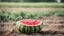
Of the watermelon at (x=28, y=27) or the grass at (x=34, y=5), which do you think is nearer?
the watermelon at (x=28, y=27)

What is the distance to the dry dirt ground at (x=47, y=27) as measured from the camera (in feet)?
4.15

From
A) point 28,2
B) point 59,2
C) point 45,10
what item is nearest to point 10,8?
point 28,2

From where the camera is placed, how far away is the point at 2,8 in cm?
138

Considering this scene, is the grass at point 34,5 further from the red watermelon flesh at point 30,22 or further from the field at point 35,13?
the red watermelon flesh at point 30,22

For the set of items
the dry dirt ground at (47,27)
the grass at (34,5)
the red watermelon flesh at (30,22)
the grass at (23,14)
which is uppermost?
the grass at (34,5)

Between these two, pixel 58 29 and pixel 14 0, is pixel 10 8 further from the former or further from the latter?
pixel 58 29

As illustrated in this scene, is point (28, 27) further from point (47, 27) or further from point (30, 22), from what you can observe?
point (47, 27)

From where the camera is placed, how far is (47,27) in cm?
135

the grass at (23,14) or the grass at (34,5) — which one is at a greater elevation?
the grass at (34,5)

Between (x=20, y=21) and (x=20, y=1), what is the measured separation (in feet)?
0.65

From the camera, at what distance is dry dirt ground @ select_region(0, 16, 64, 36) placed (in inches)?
49.8

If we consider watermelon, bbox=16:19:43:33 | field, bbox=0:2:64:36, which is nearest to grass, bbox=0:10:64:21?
field, bbox=0:2:64:36

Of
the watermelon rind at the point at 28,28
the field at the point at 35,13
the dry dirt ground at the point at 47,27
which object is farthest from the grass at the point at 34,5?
the watermelon rind at the point at 28,28

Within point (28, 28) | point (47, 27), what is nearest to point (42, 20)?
point (47, 27)
